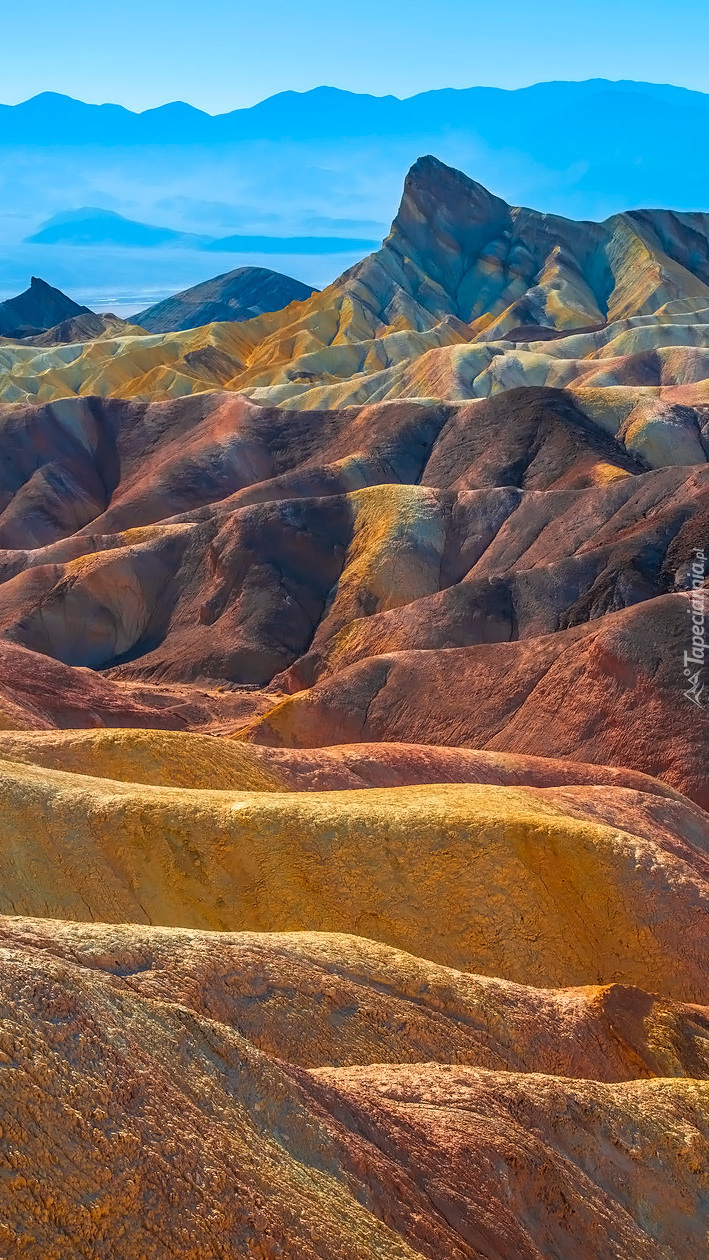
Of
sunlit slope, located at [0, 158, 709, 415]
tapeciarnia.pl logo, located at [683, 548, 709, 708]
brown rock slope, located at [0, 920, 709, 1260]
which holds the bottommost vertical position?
brown rock slope, located at [0, 920, 709, 1260]

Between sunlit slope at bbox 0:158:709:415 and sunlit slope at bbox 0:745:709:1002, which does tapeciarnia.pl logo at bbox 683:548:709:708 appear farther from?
sunlit slope at bbox 0:158:709:415

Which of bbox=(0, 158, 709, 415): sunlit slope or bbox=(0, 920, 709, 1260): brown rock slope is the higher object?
bbox=(0, 158, 709, 415): sunlit slope

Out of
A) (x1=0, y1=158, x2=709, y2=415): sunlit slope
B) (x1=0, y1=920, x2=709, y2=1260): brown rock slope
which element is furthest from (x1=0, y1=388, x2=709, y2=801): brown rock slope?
(x1=0, y1=158, x2=709, y2=415): sunlit slope

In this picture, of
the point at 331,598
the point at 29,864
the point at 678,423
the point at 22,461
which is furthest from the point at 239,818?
the point at 22,461

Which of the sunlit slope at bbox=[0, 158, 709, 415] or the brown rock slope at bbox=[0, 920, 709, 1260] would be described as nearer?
the brown rock slope at bbox=[0, 920, 709, 1260]

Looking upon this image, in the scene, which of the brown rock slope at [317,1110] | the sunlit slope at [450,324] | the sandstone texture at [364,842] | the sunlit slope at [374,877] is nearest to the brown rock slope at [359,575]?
the sandstone texture at [364,842]

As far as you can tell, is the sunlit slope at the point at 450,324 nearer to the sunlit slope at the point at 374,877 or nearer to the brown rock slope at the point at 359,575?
the brown rock slope at the point at 359,575

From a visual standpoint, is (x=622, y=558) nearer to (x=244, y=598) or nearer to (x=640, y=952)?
(x=244, y=598)

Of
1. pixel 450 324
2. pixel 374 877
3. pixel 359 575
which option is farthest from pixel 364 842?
pixel 450 324

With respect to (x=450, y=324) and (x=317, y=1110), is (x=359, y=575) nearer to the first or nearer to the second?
(x=317, y=1110)
